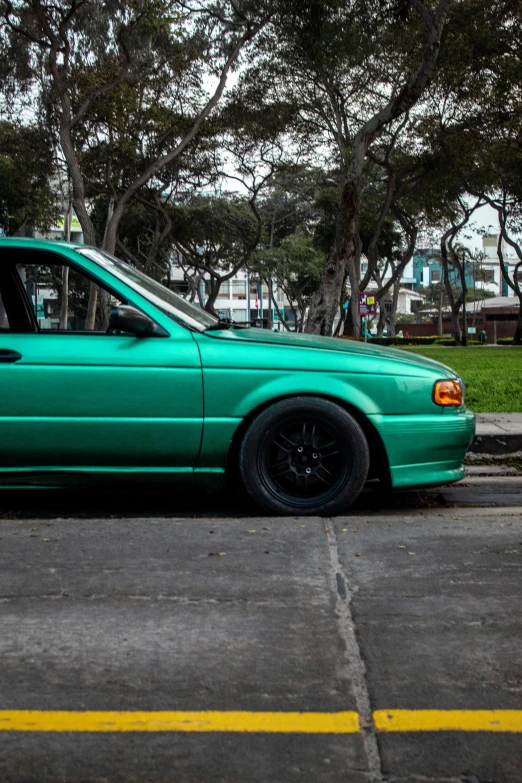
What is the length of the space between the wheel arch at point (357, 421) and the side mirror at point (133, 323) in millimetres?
685

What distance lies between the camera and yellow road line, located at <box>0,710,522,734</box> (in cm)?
258

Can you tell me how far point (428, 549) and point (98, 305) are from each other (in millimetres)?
2451

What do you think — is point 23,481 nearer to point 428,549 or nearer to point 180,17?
point 428,549

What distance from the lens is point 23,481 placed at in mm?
5562

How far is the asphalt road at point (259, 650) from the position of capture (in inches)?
96.1

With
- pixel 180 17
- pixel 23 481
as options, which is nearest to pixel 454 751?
pixel 23 481

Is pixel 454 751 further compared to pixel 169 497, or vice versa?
pixel 169 497

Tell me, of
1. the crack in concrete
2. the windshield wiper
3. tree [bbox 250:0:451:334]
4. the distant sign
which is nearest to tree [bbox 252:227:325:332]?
the distant sign

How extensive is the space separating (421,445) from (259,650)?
2587 mm

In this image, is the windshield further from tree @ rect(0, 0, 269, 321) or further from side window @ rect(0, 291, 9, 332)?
tree @ rect(0, 0, 269, 321)

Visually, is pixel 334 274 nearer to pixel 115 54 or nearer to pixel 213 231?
pixel 115 54


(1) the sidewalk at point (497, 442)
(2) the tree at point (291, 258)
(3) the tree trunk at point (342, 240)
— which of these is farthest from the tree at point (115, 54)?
(2) the tree at point (291, 258)

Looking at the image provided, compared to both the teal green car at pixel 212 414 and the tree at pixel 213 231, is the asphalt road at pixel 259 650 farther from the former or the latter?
the tree at pixel 213 231

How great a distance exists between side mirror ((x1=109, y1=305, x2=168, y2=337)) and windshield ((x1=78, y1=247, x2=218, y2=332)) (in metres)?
0.13
